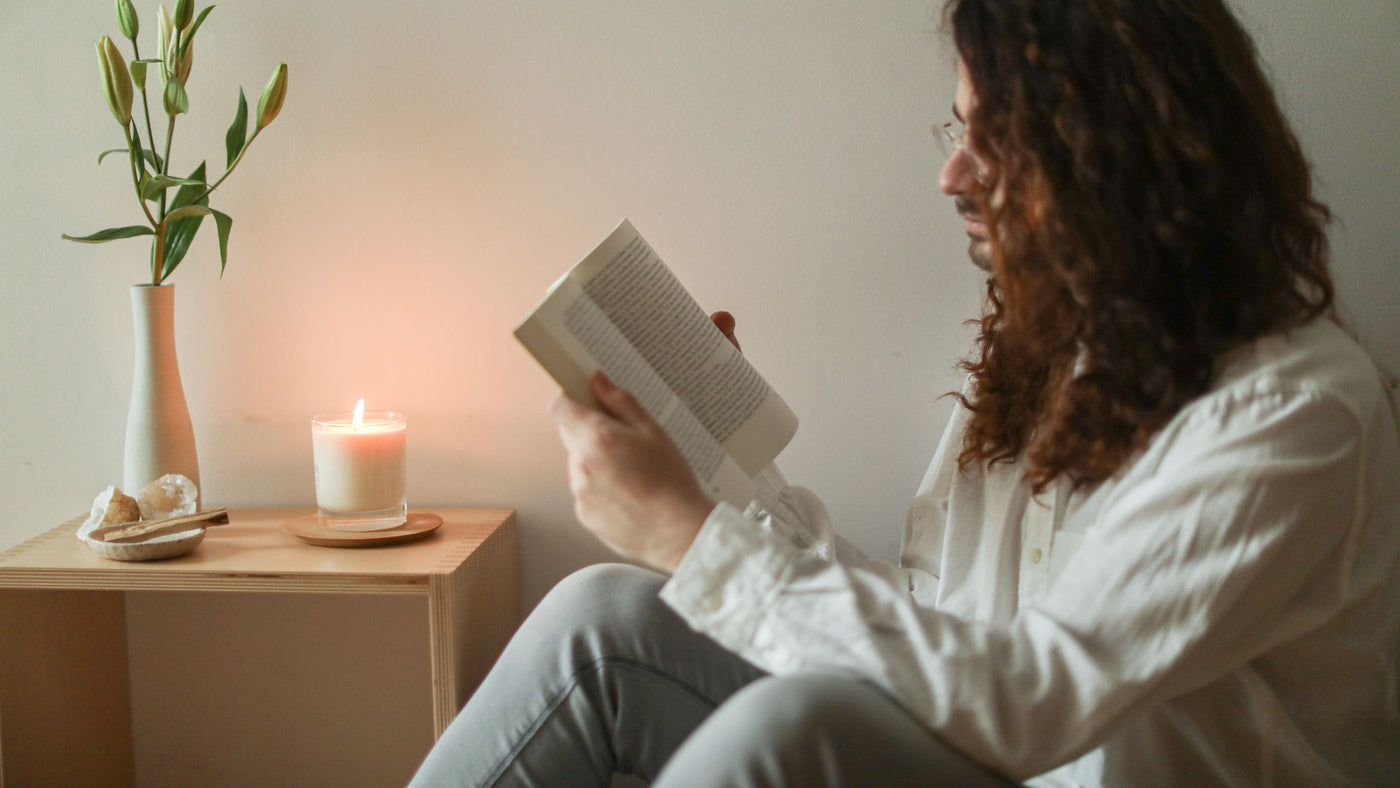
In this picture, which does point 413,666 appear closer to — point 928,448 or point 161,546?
point 161,546

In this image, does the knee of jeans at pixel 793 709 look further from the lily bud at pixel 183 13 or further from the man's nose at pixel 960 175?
the lily bud at pixel 183 13

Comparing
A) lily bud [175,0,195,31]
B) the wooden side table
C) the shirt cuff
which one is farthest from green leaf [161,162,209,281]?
the shirt cuff

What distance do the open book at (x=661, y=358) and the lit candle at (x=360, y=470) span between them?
1.41 ft

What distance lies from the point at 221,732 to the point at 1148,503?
119 cm

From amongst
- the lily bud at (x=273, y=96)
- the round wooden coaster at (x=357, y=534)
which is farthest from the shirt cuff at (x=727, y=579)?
the lily bud at (x=273, y=96)

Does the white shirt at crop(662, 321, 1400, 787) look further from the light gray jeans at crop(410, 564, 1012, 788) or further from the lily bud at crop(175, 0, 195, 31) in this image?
the lily bud at crop(175, 0, 195, 31)

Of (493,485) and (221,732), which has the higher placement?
(493,485)

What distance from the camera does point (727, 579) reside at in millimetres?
753

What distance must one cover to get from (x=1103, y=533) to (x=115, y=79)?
1044 millimetres

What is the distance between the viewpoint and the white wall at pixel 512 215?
3.98 ft

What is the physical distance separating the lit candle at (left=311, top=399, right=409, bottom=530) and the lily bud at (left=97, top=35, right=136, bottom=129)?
0.38 m

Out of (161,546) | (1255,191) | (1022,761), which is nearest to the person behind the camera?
(1022,761)

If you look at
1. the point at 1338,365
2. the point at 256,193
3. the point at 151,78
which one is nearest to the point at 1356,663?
the point at 1338,365

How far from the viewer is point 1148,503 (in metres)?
0.72
